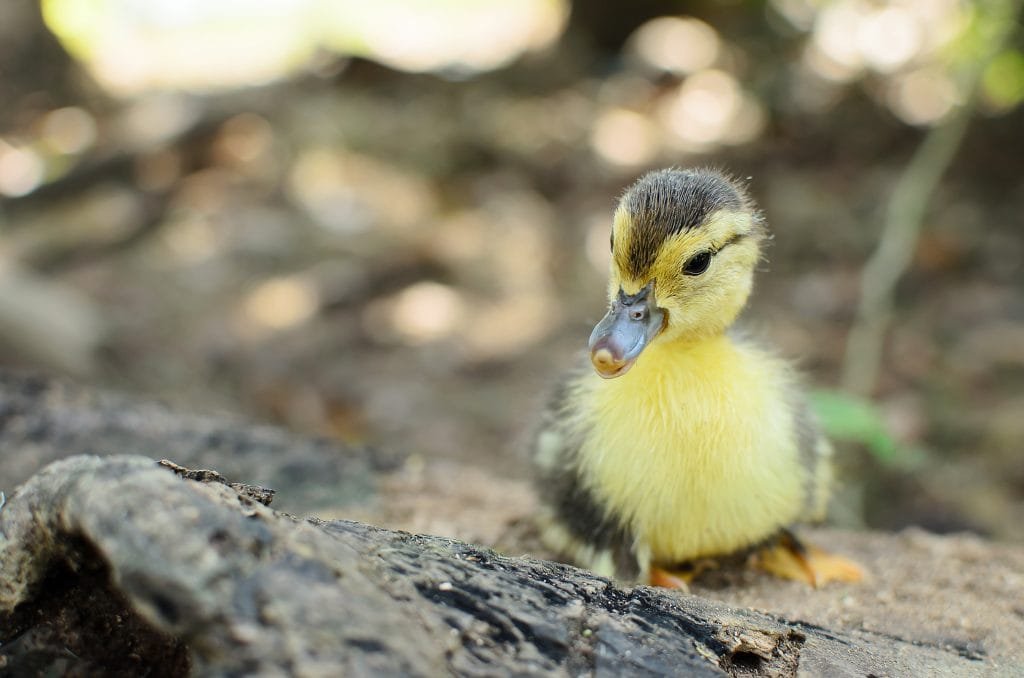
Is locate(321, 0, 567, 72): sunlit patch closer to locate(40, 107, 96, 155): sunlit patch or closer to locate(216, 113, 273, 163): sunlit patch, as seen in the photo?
Result: locate(216, 113, 273, 163): sunlit patch

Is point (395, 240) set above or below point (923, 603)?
above

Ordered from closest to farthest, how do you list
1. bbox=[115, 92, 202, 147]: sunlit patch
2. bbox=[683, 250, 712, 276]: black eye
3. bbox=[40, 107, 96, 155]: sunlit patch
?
1. bbox=[683, 250, 712, 276]: black eye
2. bbox=[115, 92, 202, 147]: sunlit patch
3. bbox=[40, 107, 96, 155]: sunlit patch

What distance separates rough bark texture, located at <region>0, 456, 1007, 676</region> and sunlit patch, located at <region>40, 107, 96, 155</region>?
6820mm

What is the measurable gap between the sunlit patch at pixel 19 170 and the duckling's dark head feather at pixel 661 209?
21.3 feet

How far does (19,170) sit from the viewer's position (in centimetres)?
750

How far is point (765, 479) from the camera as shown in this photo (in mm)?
2393

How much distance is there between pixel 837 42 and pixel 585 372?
17.8 feet

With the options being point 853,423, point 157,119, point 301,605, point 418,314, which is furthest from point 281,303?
point 301,605

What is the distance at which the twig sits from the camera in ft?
16.6

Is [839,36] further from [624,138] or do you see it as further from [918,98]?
[624,138]

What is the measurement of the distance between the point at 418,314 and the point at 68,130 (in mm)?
3991

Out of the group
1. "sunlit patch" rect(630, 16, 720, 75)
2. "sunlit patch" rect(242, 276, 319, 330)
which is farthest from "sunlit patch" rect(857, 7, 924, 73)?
"sunlit patch" rect(242, 276, 319, 330)

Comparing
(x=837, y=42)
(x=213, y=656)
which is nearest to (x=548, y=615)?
(x=213, y=656)

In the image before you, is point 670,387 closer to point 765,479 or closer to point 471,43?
point 765,479
